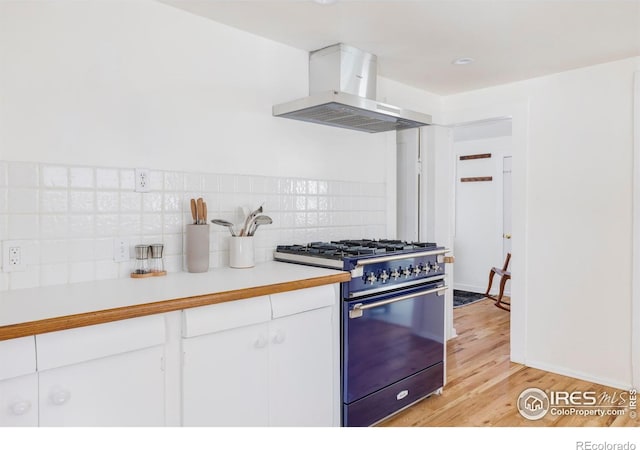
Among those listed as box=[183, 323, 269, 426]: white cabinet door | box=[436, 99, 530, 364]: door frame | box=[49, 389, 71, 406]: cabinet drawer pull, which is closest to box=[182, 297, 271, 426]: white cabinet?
box=[183, 323, 269, 426]: white cabinet door

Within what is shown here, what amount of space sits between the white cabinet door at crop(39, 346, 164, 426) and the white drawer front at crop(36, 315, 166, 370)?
29 mm

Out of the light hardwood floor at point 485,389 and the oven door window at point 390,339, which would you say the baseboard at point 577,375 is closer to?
the light hardwood floor at point 485,389

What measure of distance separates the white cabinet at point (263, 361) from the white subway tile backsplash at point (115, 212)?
639 mm

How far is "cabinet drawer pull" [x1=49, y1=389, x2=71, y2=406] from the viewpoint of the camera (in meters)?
1.38

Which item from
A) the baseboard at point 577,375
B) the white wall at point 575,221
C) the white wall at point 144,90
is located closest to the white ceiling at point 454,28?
the white wall at point 144,90

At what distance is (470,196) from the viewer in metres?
6.40

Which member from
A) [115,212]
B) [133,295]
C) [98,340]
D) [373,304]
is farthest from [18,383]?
[373,304]

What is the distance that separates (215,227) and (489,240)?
4.71 m

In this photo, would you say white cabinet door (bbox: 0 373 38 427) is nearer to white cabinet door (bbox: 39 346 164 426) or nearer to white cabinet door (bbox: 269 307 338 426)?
white cabinet door (bbox: 39 346 164 426)

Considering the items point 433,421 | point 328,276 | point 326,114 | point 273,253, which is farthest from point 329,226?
point 433,421

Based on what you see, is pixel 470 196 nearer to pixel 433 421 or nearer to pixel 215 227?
pixel 433 421

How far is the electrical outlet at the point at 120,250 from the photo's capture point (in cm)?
207

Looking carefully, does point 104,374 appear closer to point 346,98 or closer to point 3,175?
point 3,175

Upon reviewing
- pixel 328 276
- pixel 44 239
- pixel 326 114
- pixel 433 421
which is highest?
pixel 326 114
